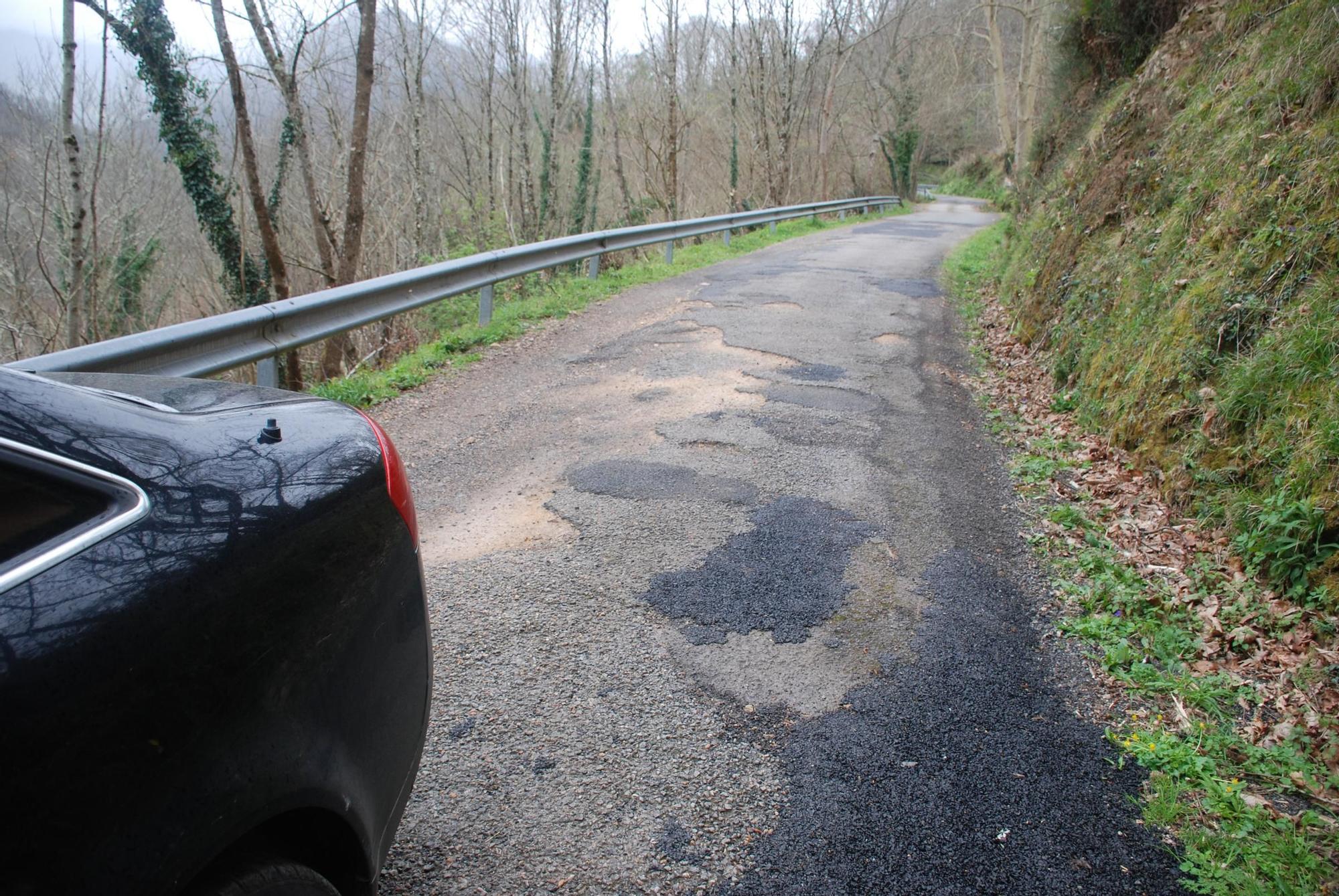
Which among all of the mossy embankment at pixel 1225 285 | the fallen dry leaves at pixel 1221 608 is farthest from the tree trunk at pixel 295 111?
the fallen dry leaves at pixel 1221 608

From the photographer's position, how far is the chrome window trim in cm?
127

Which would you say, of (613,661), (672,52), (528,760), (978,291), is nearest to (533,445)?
(613,661)

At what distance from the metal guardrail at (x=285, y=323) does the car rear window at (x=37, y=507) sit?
1.50 m

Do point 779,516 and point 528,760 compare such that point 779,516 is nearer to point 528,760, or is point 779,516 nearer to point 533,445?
point 533,445

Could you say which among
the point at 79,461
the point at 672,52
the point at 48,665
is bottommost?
the point at 48,665

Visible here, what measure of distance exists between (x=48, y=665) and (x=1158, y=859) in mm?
2802

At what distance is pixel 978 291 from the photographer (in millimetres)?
12836

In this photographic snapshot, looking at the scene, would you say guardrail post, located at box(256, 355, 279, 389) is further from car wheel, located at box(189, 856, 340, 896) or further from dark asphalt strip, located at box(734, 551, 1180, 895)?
car wheel, located at box(189, 856, 340, 896)

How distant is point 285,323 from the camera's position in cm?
577

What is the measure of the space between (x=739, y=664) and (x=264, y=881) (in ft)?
6.78

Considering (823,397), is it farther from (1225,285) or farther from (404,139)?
(404,139)

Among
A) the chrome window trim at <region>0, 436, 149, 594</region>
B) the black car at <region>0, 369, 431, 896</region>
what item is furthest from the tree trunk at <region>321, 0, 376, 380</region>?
the chrome window trim at <region>0, 436, 149, 594</region>

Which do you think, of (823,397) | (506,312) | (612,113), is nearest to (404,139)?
(612,113)

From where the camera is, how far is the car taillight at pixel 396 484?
2008 millimetres
